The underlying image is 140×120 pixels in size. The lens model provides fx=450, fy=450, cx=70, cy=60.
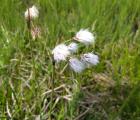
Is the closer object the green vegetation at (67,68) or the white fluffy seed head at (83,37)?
the white fluffy seed head at (83,37)

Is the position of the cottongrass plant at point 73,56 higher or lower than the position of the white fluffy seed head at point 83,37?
lower

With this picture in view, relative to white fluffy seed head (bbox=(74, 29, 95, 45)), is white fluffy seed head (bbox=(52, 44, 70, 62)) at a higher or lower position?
lower

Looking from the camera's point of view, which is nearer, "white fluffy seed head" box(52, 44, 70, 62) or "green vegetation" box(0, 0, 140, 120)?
"white fluffy seed head" box(52, 44, 70, 62)

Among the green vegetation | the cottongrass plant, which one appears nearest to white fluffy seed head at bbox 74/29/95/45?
the cottongrass plant

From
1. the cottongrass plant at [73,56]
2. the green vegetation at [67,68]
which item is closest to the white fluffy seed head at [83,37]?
the cottongrass plant at [73,56]

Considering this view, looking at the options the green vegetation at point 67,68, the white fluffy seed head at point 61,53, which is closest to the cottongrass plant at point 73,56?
the white fluffy seed head at point 61,53

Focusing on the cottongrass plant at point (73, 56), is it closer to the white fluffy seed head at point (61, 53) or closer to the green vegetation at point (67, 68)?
the white fluffy seed head at point (61, 53)

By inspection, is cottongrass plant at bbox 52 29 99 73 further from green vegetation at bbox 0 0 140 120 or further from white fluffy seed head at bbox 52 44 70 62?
green vegetation at bbox 0 0 140 120

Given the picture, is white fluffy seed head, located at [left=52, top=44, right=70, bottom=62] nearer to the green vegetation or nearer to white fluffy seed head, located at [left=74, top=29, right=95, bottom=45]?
white fluffy seed head, located at [left=74, top=29, right=95, bottom=45]
